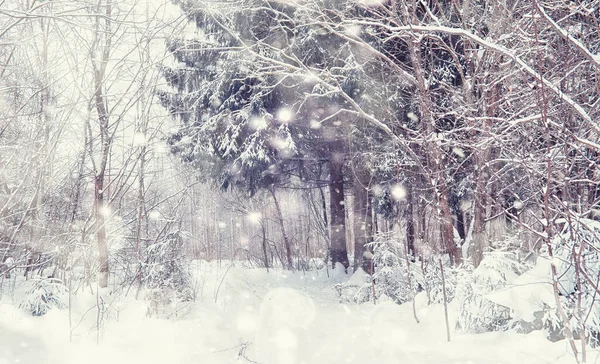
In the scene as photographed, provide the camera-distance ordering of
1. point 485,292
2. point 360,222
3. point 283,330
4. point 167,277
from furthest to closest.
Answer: point 360,222 → point 167,277 → point 283,330 → point 485,292

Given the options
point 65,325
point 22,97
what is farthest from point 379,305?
point 22,97

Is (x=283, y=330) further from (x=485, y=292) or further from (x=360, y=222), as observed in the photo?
(x=360, y=222)

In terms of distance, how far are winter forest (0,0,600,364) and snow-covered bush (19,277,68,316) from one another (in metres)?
0.02

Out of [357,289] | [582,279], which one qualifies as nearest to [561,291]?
[582,279]

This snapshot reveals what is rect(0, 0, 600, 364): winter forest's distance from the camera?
11.6 ft

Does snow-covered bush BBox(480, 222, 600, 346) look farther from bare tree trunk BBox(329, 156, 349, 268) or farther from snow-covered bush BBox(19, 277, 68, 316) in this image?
bare tree trunk BBox(329, 156, 349, 268)

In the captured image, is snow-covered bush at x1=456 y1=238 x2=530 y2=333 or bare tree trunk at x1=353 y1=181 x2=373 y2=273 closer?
snow-covered bush at x1=456 y1=238 x2=530 y2=333

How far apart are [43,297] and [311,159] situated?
7581 mm

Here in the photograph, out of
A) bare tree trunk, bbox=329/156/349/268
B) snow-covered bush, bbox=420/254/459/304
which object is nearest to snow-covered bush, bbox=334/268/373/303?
snow-covered bush, bbox=420/254/459/304

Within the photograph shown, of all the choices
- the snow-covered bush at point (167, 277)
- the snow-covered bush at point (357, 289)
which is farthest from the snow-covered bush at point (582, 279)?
the snow-covered bush at point (167, 277)

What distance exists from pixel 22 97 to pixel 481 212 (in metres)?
6.74

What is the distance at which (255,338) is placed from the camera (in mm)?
5145

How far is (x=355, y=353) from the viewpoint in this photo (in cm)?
454

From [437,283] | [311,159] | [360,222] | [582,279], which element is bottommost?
[437,283]
